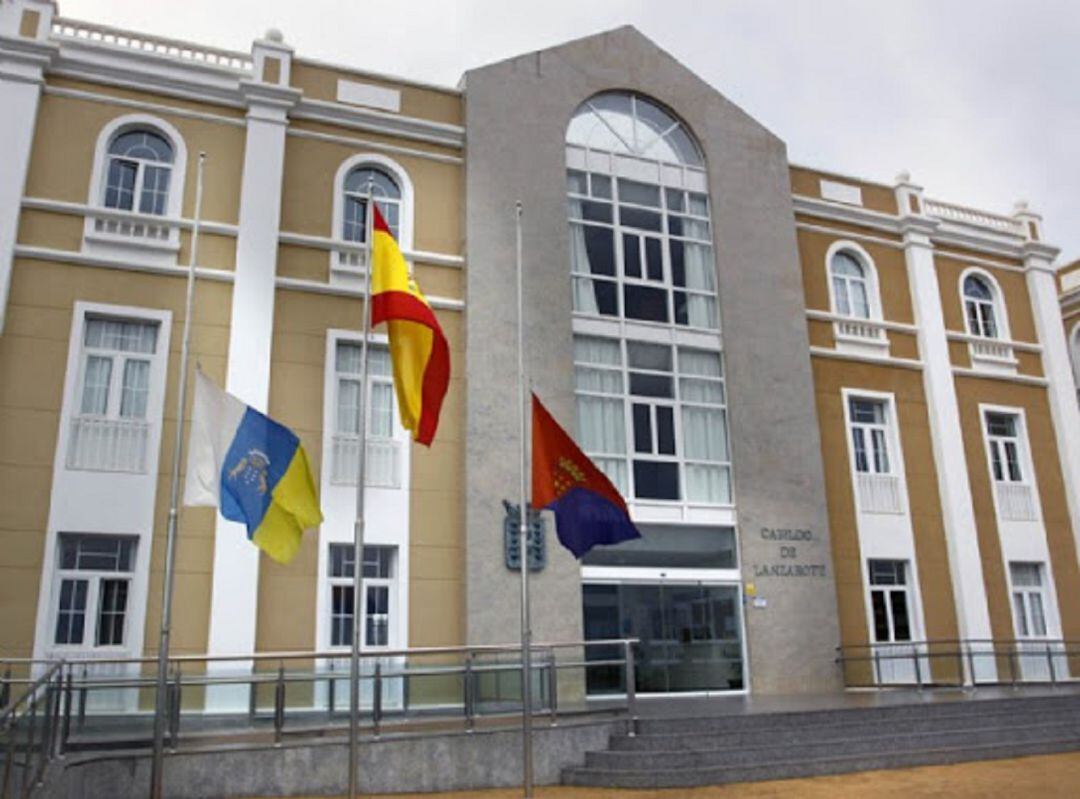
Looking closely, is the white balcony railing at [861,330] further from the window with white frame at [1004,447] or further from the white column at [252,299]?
the white column at [252,299]

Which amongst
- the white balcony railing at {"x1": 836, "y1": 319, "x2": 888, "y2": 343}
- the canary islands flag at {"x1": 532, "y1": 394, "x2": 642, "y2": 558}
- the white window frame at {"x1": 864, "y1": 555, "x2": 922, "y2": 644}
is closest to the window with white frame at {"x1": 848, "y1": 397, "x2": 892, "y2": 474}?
the white balcony railing at {"x1": 836, "y1": 319, "x2": 888, "y2": 343}

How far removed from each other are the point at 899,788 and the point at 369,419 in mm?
9810

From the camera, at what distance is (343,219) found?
55.6ft

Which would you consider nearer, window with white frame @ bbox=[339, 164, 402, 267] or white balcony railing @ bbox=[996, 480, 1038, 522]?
window with white frame @ bbox=[339, 164, 402, 267]

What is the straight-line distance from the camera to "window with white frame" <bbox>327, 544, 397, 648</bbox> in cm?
1512

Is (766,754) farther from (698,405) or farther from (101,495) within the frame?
(101,495)

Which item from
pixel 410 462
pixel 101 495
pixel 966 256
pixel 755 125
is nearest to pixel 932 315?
pixel 966 256

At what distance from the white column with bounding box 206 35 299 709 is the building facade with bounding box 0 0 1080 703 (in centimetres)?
5

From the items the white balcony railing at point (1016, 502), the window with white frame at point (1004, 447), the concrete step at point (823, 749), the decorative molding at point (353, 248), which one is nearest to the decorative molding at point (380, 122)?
the decorative molding at point (353, 248)

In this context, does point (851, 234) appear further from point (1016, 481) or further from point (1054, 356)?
point (1016, 481)

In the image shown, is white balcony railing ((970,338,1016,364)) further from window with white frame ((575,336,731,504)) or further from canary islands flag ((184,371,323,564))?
canary islands flag ((184,371,323,564))

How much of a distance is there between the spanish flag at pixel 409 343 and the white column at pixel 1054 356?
59.6 ft

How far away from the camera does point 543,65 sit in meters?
19.0

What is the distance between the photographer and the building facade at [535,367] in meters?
14.5
